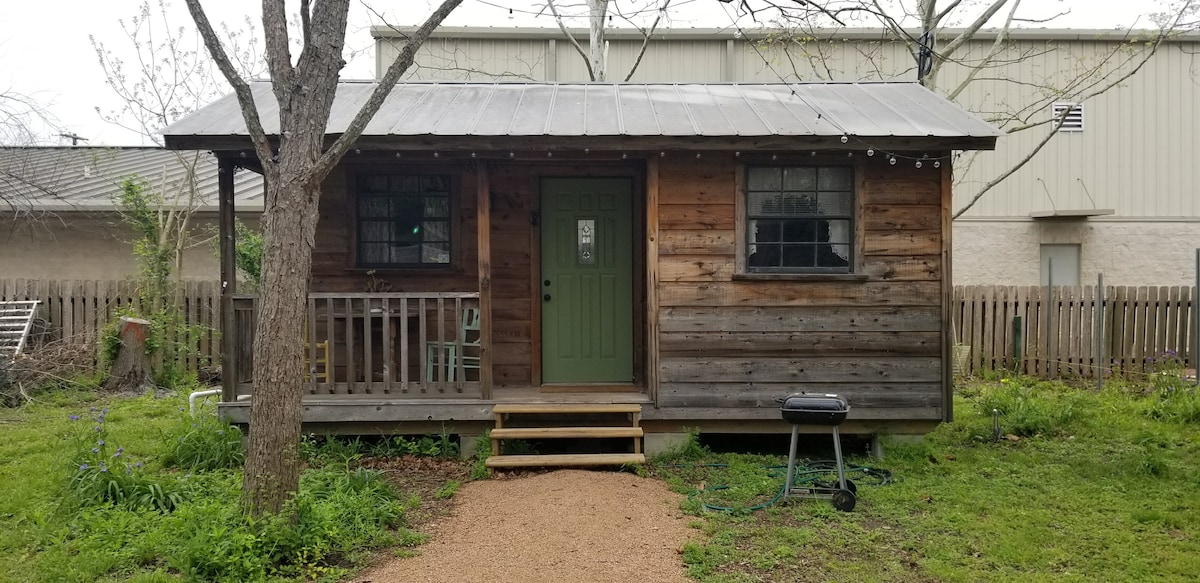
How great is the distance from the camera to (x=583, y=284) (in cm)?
743

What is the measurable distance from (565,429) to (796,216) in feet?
8.81

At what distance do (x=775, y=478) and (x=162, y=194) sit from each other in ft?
34.1

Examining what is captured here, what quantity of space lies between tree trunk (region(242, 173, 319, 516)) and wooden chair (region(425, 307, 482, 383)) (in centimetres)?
288

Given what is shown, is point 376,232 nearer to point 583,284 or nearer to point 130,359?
point 583,284

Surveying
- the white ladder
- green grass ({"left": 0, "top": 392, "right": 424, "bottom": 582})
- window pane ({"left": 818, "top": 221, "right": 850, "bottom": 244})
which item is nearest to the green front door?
window pane ({"left": 818, "top": 221, "right": 850, "bottom": 244})

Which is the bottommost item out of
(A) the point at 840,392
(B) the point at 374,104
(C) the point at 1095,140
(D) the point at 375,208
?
(A) the point at 840,392

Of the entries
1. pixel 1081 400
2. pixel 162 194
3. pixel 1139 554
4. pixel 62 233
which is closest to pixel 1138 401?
pixel 1081 400

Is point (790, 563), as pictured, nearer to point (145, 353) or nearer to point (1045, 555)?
point (1045, 555)

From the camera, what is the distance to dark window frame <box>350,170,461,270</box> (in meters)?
7.38

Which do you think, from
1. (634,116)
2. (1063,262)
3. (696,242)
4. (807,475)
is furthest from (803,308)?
(1063,262)

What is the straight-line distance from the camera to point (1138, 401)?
8398mm

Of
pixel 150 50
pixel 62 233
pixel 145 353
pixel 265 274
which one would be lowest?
pixel 145 353

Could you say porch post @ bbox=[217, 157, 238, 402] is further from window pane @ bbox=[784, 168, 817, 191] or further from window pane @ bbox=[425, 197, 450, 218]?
window pane @ bbox=[784, 168, 817, 191]

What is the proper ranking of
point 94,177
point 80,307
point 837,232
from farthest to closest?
point 94,177 < point 80,307 < point 837,232
